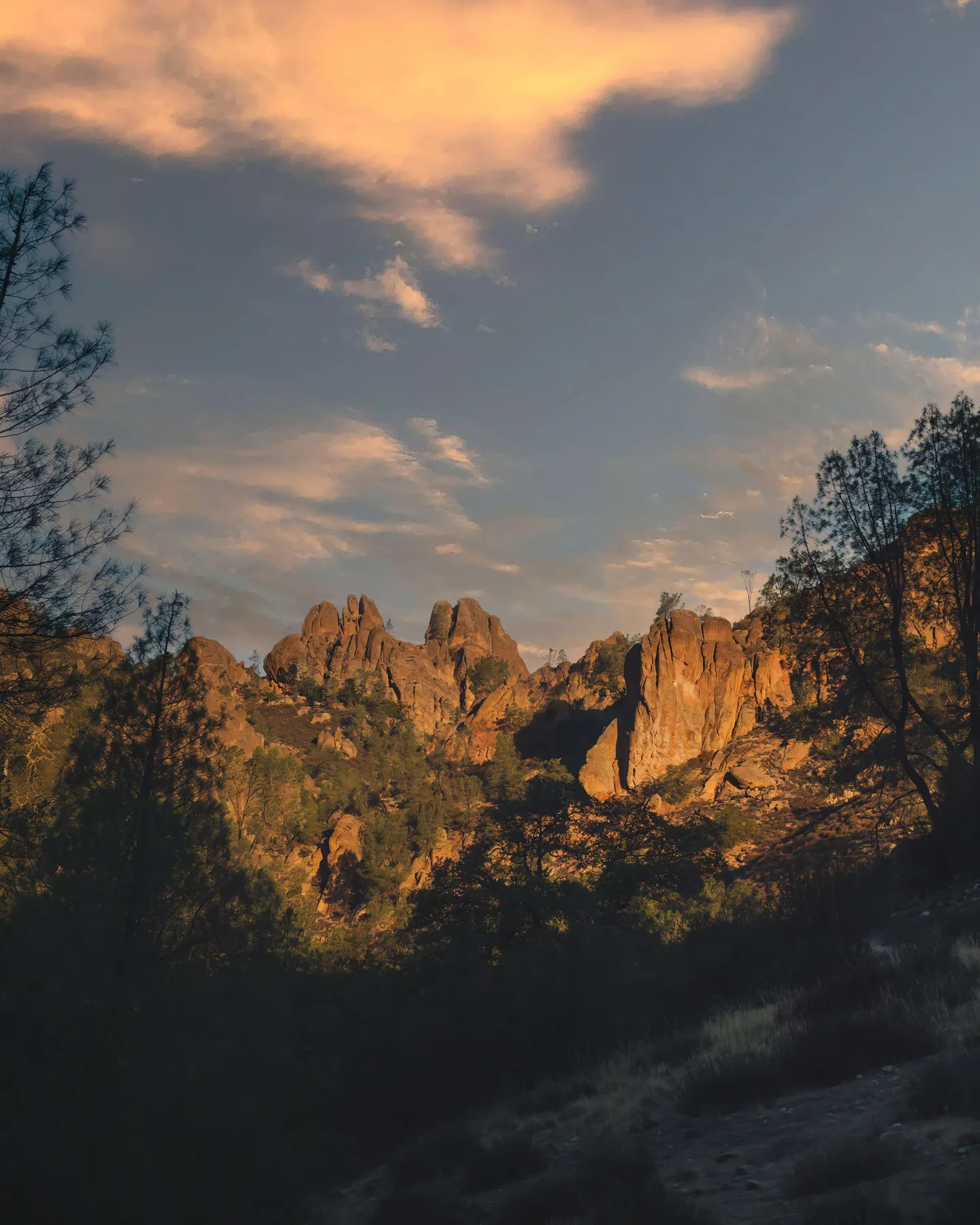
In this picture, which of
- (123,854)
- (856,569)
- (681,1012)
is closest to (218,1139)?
(681,1012)

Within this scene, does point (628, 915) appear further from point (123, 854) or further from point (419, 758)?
point (419, 758)

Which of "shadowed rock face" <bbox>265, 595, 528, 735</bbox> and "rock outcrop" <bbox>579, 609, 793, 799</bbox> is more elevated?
"shadowed rock face" <bbox>265, 595, 528, 735</bbox>

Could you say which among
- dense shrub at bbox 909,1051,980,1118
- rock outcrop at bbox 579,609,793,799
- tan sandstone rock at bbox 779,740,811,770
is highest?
rock outcrop at bbox 579,609,793,799

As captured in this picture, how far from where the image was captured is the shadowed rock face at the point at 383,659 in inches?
4902

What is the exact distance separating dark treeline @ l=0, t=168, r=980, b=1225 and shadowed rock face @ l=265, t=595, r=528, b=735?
9008 centimetres

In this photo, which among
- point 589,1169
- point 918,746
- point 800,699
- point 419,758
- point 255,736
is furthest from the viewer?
point 419,758

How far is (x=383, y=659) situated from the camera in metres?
130

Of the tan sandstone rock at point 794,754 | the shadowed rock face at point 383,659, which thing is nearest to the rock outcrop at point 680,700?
the tan sandstone rock at point 794,754

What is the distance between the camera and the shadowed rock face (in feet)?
408

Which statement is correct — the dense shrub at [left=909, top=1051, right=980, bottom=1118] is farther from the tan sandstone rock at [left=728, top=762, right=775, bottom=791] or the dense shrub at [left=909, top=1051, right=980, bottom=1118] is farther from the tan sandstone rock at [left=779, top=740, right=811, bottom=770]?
the tan sandstone rock at [left=779, top=740, right=811, bottom=770]

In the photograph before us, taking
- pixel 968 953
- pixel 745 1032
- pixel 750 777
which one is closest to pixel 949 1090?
pixel 745 1032

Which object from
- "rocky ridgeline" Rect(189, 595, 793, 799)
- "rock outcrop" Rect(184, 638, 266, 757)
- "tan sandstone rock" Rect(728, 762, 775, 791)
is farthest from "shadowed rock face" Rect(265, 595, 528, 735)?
"tan sandstone rock" Rect(728, 762, 775, 791)

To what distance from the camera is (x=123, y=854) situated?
1861 centimetres

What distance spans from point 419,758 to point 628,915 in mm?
75366
